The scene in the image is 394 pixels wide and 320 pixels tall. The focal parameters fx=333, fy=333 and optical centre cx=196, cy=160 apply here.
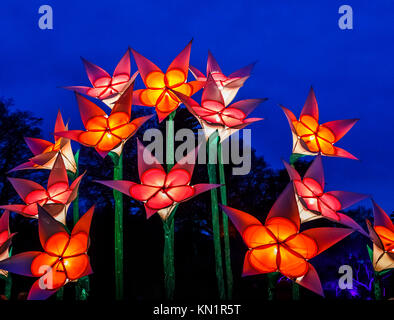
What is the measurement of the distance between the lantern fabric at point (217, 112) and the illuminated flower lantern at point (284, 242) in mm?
1154

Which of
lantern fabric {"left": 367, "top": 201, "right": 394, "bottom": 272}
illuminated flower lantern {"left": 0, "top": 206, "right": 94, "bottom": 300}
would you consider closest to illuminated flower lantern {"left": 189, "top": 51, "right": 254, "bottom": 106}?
lantern fabric {"left": 367, "top": 201, "right": 394, "bottom": 272}

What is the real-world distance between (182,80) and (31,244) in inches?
276

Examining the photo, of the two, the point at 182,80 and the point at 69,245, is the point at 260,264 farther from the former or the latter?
the point at 182,80

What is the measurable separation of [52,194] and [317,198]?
2.49 meters

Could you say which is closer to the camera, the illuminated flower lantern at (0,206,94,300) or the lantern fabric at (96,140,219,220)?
the illuminated flower lantern at (0,206,94,300)

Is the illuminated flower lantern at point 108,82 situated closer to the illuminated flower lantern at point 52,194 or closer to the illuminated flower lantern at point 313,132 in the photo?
the illuminated flower lantern at point 52,194

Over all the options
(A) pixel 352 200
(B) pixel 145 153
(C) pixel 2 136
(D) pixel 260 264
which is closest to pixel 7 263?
(B) pixel 145 153

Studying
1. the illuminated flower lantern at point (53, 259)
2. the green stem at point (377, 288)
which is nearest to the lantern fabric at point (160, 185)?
the illuminated flower lantern at point (53, 259)

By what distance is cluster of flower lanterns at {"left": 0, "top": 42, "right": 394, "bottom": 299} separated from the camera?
8.11 ft

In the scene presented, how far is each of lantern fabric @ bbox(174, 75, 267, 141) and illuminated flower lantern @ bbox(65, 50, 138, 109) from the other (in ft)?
3.21

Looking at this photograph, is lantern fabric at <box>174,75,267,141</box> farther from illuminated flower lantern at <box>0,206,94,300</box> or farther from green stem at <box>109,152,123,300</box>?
illuminated flower lantern at <box>0,206,94,300</box>

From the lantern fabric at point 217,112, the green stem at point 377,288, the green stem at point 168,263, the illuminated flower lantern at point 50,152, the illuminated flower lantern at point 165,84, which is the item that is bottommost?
the green stem at point 377,288

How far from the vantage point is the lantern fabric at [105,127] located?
3166mm

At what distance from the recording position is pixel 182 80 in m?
3.61
